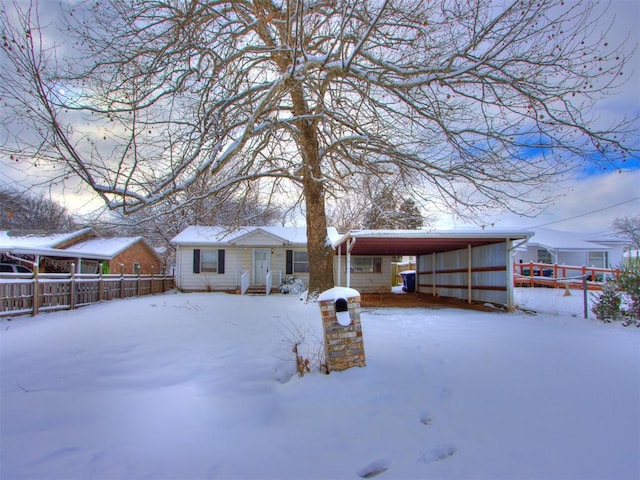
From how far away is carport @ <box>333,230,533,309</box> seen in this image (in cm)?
927

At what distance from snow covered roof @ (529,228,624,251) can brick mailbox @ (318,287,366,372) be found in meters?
20.1

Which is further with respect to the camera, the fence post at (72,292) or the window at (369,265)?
the window at (369,265)

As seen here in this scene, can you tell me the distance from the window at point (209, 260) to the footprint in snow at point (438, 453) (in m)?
16.2

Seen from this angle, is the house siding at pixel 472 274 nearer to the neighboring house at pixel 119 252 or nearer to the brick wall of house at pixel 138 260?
the neighboring house at pixel 119 252

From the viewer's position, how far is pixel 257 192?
11023 mm

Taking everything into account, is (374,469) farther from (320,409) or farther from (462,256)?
(462,256)

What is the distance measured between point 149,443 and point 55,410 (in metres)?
1.35

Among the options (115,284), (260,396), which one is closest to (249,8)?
(260,396)

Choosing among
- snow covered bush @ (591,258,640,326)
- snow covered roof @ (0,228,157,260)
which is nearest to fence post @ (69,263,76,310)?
snow covered roof @ (0,228,157,260)

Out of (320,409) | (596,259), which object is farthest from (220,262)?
(596,259)

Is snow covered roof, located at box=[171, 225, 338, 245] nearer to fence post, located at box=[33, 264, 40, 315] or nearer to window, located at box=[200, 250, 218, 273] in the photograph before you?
window, located at box=[200, 250, 218, 273]

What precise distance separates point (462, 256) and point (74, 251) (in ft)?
56.3

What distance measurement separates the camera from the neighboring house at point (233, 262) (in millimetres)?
17391

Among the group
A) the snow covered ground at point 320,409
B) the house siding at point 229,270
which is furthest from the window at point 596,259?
the snow covered ground at point 320,409
